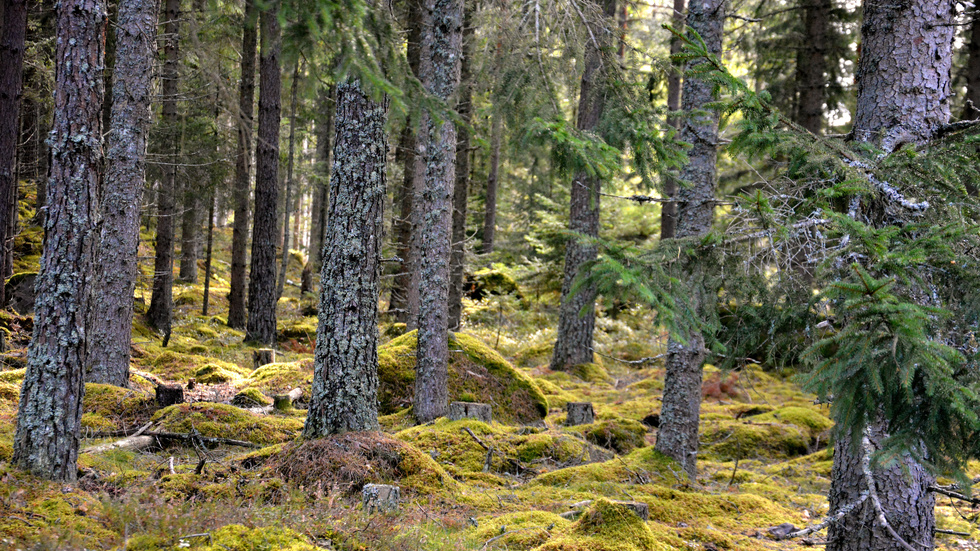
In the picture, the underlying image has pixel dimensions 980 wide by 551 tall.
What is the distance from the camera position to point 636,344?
55.9ft

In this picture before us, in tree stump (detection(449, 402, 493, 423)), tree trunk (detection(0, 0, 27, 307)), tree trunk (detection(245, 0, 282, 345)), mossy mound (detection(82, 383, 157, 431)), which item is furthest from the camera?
tree trunk (detection(245, 0, 282, 345))

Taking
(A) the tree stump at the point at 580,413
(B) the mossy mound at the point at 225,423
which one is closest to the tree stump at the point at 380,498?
(B) the mossy mound at the point at 225,423

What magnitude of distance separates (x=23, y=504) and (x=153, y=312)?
11.2 meters

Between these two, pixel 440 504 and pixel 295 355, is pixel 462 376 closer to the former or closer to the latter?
pixel 440 504

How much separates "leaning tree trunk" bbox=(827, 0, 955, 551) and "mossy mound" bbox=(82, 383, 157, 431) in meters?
6.96

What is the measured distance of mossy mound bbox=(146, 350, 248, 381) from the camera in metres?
10.2

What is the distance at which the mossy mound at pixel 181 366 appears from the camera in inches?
401

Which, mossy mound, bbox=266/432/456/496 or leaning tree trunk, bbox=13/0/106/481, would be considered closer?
leaning tree trunk, bbox=13/0/106/481

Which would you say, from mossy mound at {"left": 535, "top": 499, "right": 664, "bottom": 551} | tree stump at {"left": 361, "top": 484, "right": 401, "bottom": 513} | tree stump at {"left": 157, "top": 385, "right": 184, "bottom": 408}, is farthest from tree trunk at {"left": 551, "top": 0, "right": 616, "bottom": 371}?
tree stump at {"left": 361, "top": 484, "right": 401, "bottom": 513}

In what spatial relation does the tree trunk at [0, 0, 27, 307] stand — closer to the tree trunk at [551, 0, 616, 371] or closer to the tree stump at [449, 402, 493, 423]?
the tree stump at [449, 402, 493, 423]

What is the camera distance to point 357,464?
17.3ft

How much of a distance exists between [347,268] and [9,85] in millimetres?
7732

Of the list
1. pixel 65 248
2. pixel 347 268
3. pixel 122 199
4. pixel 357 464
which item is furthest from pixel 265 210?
pixel 65 248

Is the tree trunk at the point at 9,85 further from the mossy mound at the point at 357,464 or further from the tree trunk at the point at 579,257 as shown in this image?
the tree trunk at the point at 579,257
